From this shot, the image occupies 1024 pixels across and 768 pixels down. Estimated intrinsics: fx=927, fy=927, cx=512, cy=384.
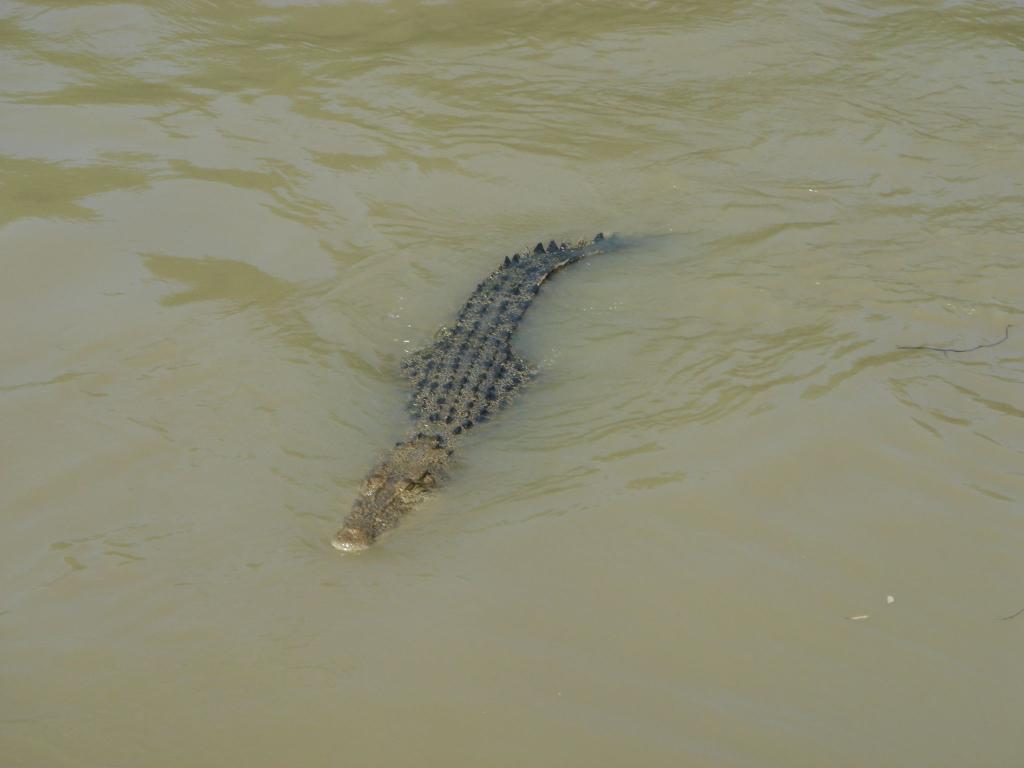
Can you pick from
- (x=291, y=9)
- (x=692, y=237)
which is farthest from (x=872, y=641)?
(x=291, y=9)

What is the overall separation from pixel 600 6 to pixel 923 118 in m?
3.16

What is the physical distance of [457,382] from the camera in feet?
17.0

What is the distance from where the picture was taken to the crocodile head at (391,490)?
4.14m

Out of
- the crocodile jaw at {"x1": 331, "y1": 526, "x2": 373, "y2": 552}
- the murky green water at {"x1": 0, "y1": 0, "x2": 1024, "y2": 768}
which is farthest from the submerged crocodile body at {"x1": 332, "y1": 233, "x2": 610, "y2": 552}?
the murky green water at {"x1": 0, "y1": 0, "x2": 1024, "y2": 768}

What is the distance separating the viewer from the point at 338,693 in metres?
3.43

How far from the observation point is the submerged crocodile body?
4.35 meters

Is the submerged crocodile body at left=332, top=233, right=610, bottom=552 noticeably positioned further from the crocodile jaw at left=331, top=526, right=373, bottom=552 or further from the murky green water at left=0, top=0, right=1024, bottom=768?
the murky green water at left=0, top=0, right=1024, bottom=768

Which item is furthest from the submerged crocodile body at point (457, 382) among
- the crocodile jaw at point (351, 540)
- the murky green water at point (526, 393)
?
the murky green water at point (526, 393)

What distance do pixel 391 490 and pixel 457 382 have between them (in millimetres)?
947

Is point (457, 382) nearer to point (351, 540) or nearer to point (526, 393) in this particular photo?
point (526, 393)

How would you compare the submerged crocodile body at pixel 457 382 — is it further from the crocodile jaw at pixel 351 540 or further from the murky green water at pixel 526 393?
the murky green water at pixel 526 393

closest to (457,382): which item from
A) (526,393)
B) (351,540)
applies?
(526,393)

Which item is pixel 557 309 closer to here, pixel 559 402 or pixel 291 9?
pixel 559 402

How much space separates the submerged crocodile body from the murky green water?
128 mm
